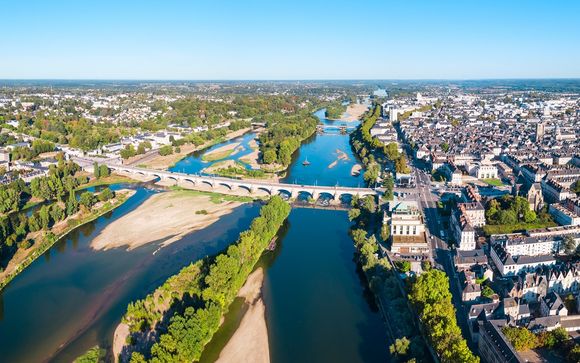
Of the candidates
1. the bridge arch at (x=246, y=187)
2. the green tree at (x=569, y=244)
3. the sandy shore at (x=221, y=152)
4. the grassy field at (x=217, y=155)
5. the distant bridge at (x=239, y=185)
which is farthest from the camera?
the sandy shore at (x=221, y=152)

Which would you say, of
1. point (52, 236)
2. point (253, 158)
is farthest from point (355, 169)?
point (52, 236)

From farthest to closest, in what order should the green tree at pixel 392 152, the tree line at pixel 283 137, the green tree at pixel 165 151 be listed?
1. the green tree at pixel 165 151
2. the tree line at pixel 283 137
3. the green tree at pixel 392 152

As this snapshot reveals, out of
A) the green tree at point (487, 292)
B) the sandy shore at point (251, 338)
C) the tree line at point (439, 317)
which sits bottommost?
the sandy shore at point (251, 338)

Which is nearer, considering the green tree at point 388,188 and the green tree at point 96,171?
the green tree at point 388,188

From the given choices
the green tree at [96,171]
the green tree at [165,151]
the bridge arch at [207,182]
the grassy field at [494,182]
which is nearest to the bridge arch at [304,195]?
the bridge arch at [207,182]

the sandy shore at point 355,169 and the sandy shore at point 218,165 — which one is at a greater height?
the sandy shore at point 355,169

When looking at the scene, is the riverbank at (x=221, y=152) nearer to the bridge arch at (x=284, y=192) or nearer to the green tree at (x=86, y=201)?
the bridge arch at (x=284, y=192)

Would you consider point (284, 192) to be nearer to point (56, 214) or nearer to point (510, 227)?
point (56, 214)

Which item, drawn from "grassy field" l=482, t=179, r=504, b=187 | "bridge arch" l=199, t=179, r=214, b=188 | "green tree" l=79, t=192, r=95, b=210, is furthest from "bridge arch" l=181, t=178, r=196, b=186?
"grassy field" l=482, t=179, r=504, b=187
